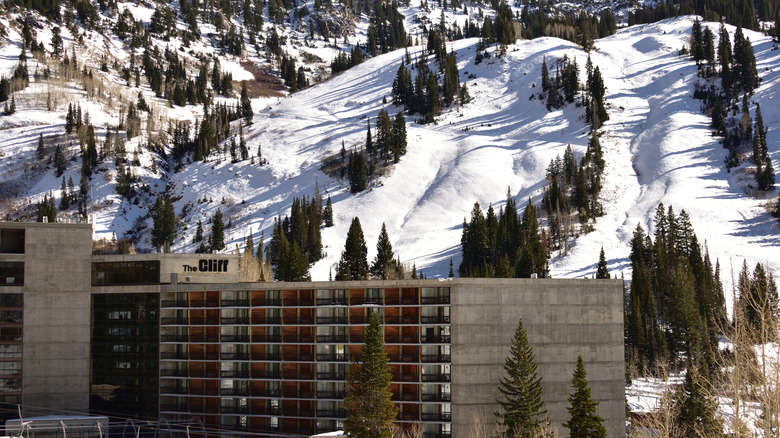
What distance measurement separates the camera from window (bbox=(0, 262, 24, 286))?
2813 inches

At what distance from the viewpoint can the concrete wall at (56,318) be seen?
2763 inches

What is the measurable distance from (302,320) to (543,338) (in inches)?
846

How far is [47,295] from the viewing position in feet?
235

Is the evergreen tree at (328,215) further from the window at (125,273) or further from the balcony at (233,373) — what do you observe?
the balcony at (233,373)

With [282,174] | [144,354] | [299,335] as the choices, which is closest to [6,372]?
[144,354]

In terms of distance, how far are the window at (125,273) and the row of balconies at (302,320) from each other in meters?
4.34

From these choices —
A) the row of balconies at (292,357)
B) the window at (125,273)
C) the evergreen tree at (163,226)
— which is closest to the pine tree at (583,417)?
the row of balconies at (292,357)

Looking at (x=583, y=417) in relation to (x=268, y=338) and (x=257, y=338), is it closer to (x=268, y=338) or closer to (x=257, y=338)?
(x=268, y=338)

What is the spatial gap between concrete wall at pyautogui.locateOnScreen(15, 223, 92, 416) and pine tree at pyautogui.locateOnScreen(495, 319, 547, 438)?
A: 38945 millimetres

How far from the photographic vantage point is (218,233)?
16300 centimetres

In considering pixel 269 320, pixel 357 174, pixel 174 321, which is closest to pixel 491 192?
pixel 357 174

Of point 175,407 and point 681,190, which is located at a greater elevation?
point 681,190

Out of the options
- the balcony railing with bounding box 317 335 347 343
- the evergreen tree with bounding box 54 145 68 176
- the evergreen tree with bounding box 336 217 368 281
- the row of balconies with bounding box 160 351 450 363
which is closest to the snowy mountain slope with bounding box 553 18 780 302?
the evergreen tree with bounding box 336 217 368 281

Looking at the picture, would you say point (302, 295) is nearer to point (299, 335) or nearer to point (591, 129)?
point (299, 335)
